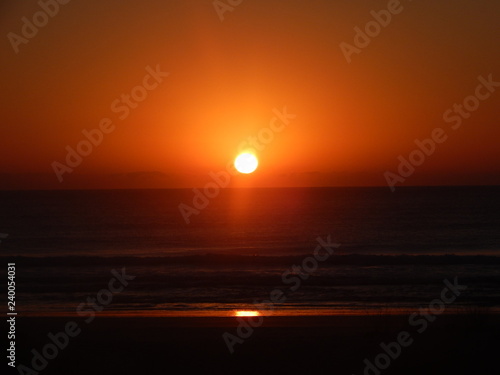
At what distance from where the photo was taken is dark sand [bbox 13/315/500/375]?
7.57 metres

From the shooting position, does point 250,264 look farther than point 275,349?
Yes

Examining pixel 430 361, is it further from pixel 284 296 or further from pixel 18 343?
pixel 284 296

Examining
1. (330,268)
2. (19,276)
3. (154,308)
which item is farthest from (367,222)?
(154,308)

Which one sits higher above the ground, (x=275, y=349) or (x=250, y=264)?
(x=250, y=264)

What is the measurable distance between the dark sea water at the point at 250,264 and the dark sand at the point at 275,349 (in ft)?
10.7

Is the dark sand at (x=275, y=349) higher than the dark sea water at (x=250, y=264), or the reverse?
the dark sea water at (x=250, y=264)

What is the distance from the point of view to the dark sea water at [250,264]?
663 inches

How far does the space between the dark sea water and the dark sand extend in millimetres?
3251

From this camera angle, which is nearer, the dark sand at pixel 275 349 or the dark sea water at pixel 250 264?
the dark sand at pixel 275 349

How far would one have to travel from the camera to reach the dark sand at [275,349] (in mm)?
7574

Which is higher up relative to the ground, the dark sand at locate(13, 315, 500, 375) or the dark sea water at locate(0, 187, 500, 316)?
the dark sea water at locate(0, 187, 500, 316)

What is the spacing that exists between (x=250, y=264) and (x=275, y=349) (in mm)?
18577

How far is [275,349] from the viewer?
877cm

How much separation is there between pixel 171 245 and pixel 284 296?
22087 mm
